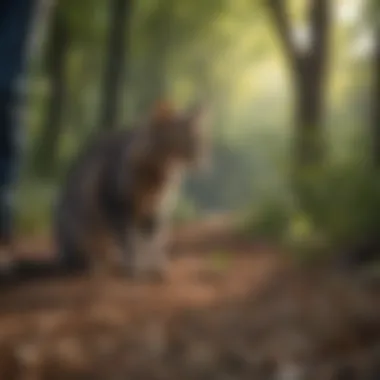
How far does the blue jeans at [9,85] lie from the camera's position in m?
1.04

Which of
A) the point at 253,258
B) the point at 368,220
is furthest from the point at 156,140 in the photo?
the point at 368,220

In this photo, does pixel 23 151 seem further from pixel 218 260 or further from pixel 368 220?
pixel 368 220

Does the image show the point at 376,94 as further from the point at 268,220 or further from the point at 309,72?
the point at 268,220

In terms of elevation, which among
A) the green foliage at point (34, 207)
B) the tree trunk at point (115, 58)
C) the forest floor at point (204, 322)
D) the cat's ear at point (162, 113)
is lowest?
the forest floor at point (204, 322)

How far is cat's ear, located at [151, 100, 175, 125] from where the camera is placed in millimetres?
1074

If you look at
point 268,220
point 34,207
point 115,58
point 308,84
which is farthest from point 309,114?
point 34,207

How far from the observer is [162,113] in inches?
42.5

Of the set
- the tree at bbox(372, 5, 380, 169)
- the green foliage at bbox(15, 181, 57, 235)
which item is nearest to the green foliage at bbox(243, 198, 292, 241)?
the tree at bbox(372, 5, 380, 169)

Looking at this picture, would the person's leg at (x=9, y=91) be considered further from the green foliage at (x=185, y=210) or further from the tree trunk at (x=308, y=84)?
the tree trunk at (x=308, y=84)

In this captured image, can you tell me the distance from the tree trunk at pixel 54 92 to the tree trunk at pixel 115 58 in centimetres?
6

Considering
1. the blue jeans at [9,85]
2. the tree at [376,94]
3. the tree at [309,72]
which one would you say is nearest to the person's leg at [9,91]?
the blue jeans at [9,85]

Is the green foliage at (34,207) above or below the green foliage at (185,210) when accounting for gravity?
above

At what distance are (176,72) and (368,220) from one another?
12.8 inches

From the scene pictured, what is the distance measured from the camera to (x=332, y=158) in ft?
3.65
